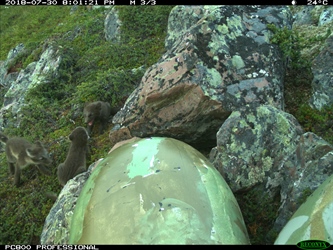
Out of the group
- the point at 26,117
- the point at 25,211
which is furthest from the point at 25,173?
the point at 26,117

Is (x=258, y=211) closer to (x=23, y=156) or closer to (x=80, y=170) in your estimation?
(x=80, y=170)

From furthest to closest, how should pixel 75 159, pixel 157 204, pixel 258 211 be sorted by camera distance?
pixel 75 159
pixel 258 211
pixel 157 204

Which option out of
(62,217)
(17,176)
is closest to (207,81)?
(62,217)

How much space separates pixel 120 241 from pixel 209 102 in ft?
8.47

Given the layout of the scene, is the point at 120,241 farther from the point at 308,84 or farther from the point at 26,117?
the point at 26,117

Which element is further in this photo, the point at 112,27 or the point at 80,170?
the point at 112,27

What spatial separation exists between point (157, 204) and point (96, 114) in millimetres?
4710

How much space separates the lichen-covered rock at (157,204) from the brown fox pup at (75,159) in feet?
7.66

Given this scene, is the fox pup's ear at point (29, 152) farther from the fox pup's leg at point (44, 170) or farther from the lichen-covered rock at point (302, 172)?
the lichen-covered rock at point (302, 172)

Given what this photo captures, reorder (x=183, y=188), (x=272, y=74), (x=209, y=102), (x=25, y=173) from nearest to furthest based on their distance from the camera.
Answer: (x=183, y=188), (x=209, y=102), (x=272, y=74), (x=25, y=173)

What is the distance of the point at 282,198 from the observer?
4473 millimetres

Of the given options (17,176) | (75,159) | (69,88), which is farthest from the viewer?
(69,88)

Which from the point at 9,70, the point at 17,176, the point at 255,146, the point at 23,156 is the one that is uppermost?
the point at 9,70

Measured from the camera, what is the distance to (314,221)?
3338 mm
